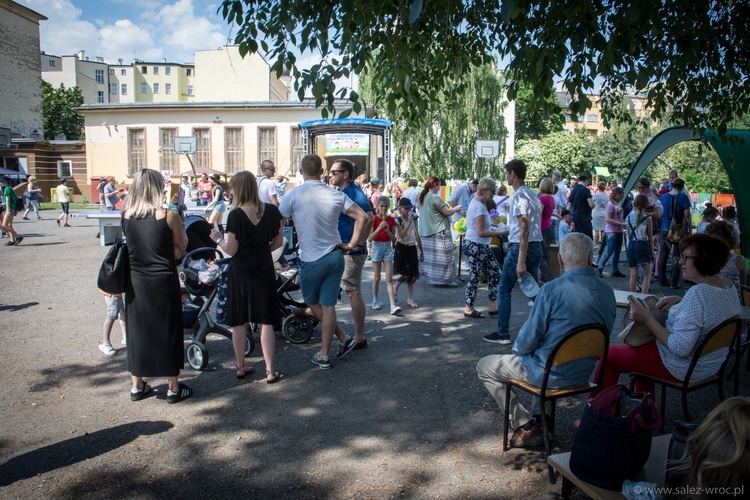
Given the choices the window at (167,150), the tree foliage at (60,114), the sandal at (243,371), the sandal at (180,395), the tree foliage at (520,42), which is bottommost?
the sandal at (180,395)

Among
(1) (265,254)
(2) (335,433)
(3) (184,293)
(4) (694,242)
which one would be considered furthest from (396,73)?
(3) (184,293)

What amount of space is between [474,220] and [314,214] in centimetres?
270

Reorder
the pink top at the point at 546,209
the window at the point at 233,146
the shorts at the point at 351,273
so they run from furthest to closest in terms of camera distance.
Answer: the window at the point at 233,146, the pink top at the point at 546,209, the shorts at the point at 351,273

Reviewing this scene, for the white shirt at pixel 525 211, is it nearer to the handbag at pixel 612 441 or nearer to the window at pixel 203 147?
the handbag at pixel 612 441

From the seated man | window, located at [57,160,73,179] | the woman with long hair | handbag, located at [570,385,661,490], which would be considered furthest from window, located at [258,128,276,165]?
handbag, located at [570,385,661,490]

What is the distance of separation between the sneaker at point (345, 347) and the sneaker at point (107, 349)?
237 centimetres

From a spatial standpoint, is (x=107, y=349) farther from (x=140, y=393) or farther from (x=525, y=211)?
(x=525, y=211)

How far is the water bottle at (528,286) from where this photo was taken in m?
5.69

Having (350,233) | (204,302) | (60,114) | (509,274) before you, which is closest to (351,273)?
(350,233)

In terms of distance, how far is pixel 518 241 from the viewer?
251 inches

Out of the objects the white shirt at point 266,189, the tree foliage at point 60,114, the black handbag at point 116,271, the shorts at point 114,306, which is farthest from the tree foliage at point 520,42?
the tree foliage at point 60,114

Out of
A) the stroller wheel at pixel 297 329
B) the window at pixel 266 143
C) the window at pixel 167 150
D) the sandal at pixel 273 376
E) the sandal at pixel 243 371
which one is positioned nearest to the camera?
the sandal at pixel 273 376

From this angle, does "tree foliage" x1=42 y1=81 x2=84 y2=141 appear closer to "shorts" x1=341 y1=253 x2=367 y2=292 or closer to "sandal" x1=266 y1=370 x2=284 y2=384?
"shorts" x1=341 y1=253 x2=367 y2=292

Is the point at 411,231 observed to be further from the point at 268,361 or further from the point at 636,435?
the point at 636,435
